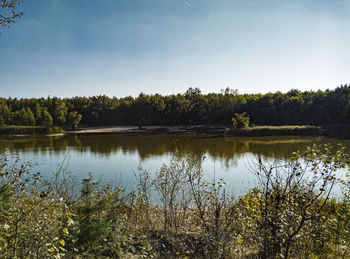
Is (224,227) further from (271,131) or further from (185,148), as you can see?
(271,131)

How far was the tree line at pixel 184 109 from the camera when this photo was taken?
50438 millimetres

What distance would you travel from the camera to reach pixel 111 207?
5.00 metres

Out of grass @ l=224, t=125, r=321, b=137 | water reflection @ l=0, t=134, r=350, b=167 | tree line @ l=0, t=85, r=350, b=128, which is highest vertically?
tree line @ l=0, t=85, r=350, b=128

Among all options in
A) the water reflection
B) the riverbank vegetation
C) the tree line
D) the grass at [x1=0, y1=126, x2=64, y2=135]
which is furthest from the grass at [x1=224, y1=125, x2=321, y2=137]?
the grass at [x1=0, y1=126, x2=64, y2=135]

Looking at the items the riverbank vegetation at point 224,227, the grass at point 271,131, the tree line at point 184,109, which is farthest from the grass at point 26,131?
the riverbank vegetation at point 224,227

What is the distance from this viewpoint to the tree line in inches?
1986

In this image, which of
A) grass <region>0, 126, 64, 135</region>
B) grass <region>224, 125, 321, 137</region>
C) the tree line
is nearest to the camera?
grass <region>224, 125, 321, 137</region>

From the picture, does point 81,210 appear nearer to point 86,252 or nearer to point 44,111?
point 86,252

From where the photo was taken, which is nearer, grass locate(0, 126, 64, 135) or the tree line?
the tree line

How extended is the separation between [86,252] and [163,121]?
210 ft

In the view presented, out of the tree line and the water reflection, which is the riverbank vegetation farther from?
the tree line

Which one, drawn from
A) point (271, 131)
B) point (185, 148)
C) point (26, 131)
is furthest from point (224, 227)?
point (26, 131)

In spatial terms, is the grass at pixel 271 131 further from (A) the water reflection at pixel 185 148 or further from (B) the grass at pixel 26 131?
(B) the grass at pixel 26 131

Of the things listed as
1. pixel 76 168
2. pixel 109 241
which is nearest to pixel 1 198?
pixel 109 241
